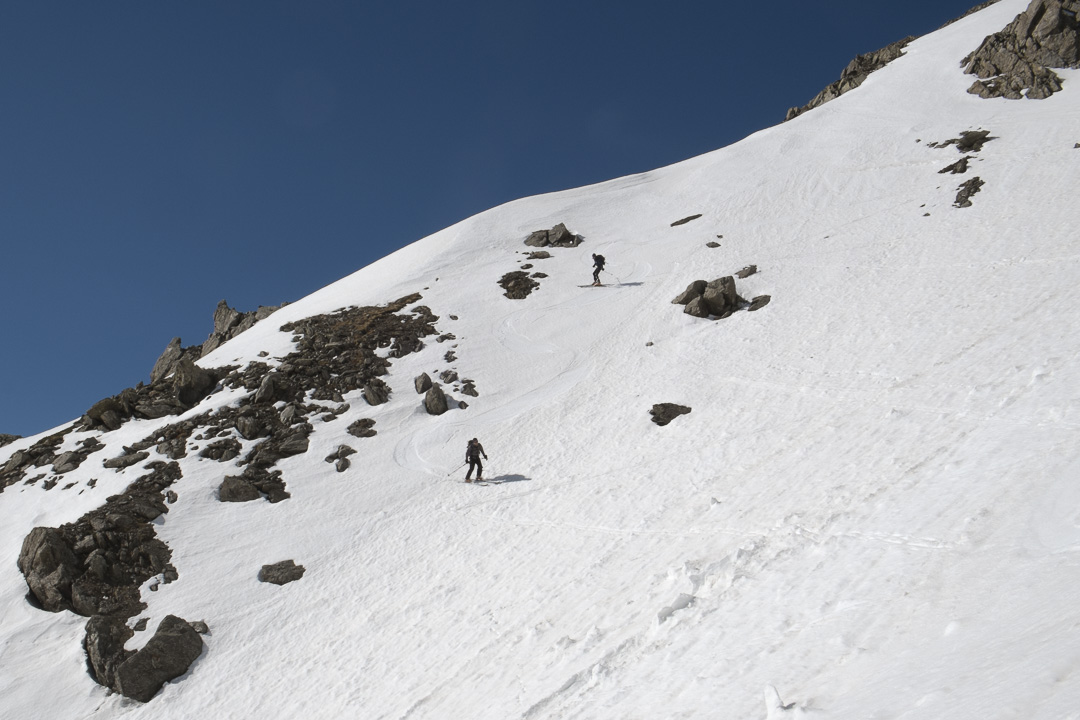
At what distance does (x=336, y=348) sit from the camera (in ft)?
91.8

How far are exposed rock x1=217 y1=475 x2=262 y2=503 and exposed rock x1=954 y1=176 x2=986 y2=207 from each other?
33206 mm

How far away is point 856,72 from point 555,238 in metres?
47.0

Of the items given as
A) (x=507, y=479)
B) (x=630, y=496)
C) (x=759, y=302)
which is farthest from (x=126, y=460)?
(x=759, y=302)

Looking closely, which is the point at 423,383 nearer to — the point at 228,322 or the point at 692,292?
the point at 692,292

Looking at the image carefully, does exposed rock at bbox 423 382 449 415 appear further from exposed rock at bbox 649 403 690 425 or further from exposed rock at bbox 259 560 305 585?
exposed rock at bbox 649 403 690 425

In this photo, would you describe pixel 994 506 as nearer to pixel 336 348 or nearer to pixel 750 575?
pixel 750 575

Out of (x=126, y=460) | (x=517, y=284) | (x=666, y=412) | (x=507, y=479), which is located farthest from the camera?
(x=517, y=284)

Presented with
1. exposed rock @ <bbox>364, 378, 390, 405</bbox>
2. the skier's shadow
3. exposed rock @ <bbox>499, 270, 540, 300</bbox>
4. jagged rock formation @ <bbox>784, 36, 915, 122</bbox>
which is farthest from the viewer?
jagged rock formation @ <bbox>784, 36, 915, 122</bbox>

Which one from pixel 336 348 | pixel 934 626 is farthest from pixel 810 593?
pixel 336 348

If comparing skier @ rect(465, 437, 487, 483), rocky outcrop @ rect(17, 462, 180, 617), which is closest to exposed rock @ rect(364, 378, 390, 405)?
skier @ rect(465, 437, 487, 483)

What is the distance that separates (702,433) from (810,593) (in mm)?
9289

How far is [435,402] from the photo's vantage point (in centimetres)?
2398

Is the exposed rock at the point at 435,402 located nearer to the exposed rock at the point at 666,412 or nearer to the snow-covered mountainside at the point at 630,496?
the snow-covered mountainside at the point at 630,496

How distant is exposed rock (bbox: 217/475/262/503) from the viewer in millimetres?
19516
